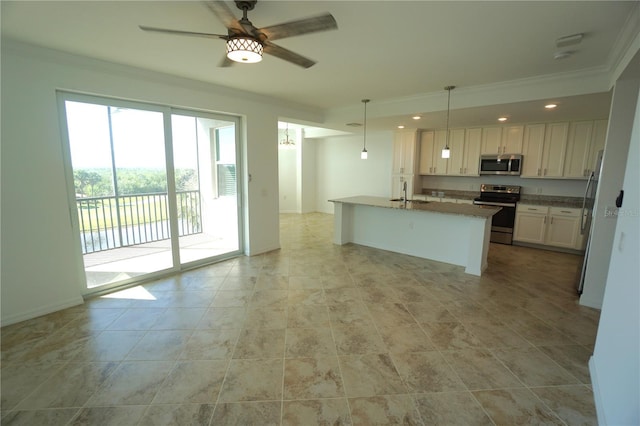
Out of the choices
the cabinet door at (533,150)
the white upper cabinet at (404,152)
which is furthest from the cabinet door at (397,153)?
the cabinet door at (533,150)

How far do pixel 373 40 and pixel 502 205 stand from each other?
467cm

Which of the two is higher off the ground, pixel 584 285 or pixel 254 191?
pixel 254 191

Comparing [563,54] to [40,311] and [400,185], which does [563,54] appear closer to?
[400,185]

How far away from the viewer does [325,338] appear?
2551 millimetres

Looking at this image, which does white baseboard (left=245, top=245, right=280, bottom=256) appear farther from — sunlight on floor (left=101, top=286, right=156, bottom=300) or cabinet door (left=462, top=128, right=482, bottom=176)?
cabinet door (left=462, top=128, right=482, bottom=176)

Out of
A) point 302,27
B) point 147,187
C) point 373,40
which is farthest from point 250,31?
point 147,187

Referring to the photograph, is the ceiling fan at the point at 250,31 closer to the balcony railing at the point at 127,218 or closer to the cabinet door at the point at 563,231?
the balcony railing at the point at 127,218

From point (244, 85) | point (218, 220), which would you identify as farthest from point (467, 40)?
point (218, 220)

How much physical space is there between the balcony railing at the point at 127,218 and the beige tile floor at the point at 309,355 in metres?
0.98

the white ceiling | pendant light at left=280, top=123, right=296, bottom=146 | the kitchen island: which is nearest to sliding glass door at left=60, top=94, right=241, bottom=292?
the white ceiling

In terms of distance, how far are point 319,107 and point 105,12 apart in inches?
145

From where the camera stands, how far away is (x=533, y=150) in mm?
5422

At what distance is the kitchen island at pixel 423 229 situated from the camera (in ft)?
13.4

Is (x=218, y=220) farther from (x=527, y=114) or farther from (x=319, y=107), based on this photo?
(x=527, y=114)
